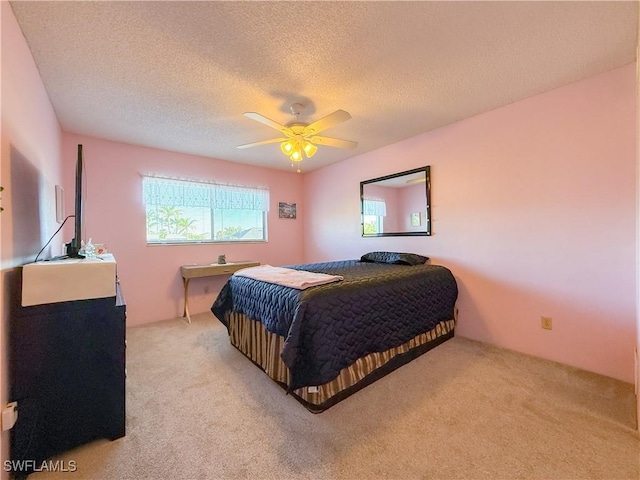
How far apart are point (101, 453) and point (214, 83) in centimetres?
Result: 250

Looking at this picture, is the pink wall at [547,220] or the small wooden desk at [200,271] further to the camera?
the small wooden desk at [200,271]

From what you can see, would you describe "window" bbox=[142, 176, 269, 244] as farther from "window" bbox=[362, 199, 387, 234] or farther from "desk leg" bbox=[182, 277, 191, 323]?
"window" bbox=[362, 199, 387, 234]

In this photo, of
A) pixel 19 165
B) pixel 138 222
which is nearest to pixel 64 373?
pixel 19 165

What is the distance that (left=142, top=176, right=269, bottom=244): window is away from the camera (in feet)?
12.1

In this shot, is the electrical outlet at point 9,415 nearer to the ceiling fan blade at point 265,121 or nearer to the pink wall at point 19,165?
the pink wall at point 19,165

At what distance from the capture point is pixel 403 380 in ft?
6.85

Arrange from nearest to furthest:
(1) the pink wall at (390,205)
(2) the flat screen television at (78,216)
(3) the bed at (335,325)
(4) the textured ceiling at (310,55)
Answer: (4) the textured ceiling at (310,55)
(2) the flat screen television at (78,216)
(3) the bed at (335,325)
(1) the pink wall at (390,205)

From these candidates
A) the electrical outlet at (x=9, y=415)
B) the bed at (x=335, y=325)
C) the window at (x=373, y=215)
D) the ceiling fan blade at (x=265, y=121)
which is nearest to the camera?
the electrical outlet at (x=9, y=415)

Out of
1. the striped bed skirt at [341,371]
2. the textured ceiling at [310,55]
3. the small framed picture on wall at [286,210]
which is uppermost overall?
the textured ceiling at [310,55]

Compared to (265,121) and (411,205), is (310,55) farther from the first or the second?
(411,205)

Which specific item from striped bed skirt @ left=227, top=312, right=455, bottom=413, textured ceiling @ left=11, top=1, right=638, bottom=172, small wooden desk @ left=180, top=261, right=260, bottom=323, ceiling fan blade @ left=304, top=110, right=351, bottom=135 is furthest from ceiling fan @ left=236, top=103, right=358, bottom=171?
small wooden desk @ left=180, top=261, right=260, bottom=323

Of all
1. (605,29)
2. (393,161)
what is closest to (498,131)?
(605,29)

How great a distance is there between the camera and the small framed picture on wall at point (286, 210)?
491cm

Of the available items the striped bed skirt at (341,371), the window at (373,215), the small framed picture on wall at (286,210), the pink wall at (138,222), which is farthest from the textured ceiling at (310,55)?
the small framed picture on wall at (286,210)
